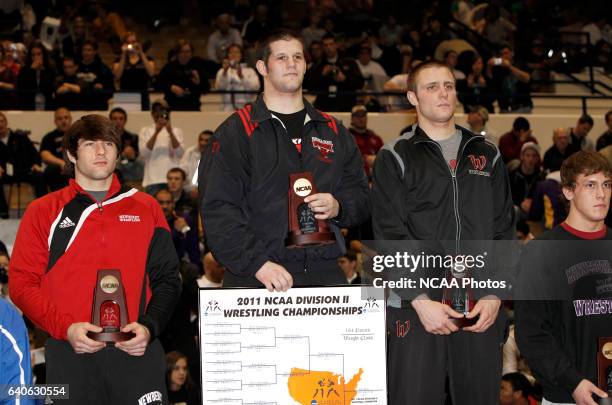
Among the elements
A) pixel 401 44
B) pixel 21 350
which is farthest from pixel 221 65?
pixel 21 350

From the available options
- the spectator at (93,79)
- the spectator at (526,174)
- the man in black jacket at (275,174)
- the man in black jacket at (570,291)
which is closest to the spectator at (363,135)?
the spectator at (526,174)

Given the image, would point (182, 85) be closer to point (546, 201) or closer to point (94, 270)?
point (546, 201)

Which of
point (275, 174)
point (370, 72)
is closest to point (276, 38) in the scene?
point (275, 174)

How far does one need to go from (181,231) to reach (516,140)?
6065 millimetres

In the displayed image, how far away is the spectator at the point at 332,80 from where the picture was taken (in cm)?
1655

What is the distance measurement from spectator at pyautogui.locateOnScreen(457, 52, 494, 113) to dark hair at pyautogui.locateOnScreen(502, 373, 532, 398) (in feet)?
27.2

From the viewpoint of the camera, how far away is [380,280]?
562cm

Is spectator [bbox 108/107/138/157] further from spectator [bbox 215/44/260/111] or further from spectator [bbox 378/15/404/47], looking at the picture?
spectator [bbox 378/15/404/47]

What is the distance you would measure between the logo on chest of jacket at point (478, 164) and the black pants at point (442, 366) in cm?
88

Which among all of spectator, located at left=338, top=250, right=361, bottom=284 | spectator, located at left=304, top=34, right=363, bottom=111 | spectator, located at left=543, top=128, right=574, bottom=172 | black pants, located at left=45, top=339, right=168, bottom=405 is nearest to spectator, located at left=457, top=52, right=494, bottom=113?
spectator, located at left=304, top=34, right=363, bottom=111

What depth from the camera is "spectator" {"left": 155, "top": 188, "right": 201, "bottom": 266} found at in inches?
454

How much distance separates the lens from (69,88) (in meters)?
15.3

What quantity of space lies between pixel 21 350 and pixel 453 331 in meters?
2.29

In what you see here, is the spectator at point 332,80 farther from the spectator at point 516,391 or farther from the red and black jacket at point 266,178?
the red and black jacket at point 266,178
